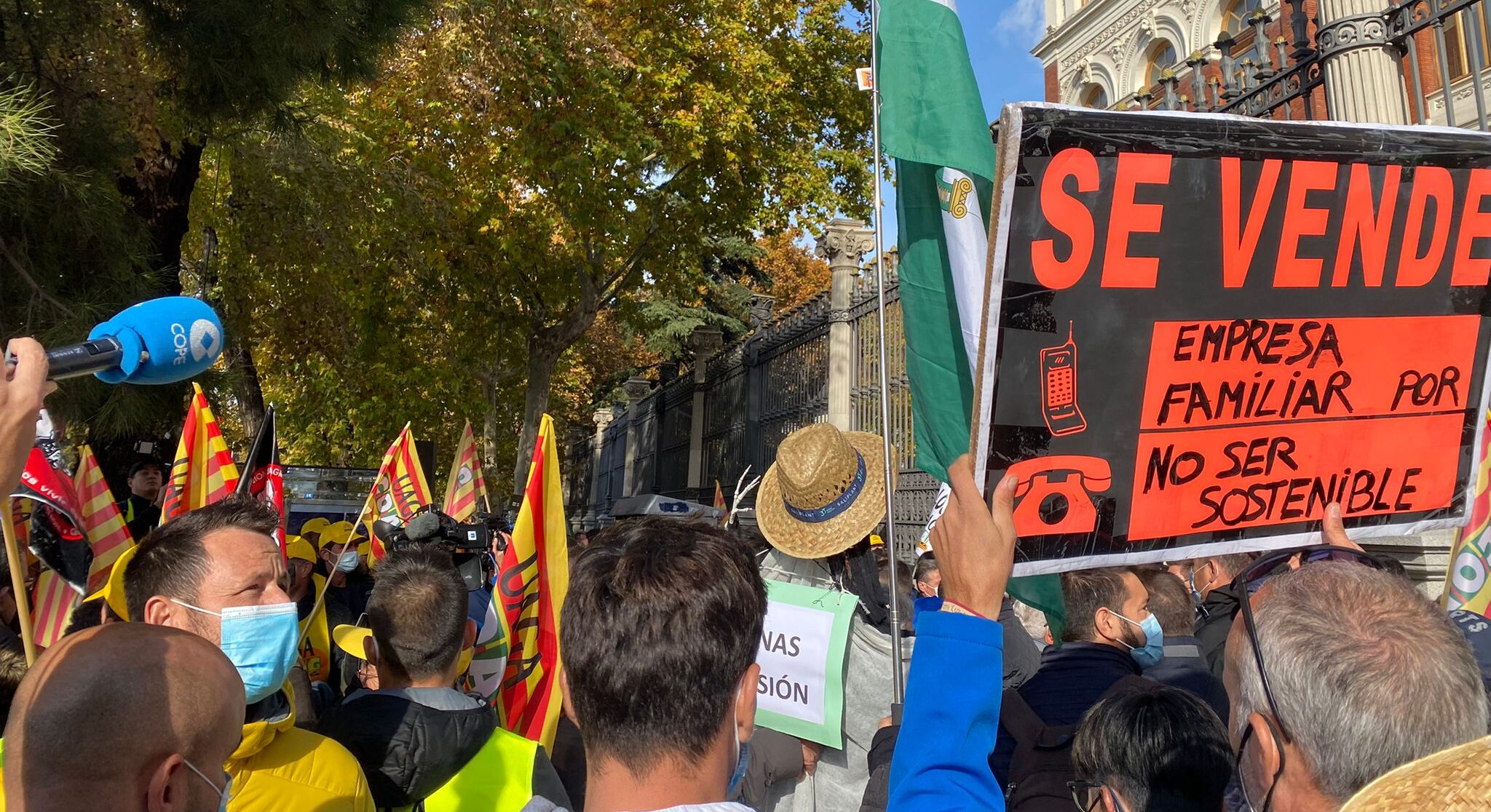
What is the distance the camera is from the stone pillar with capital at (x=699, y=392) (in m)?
15.2

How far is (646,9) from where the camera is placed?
14.4 meters

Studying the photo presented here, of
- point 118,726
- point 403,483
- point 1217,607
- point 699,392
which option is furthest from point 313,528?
point 699,392

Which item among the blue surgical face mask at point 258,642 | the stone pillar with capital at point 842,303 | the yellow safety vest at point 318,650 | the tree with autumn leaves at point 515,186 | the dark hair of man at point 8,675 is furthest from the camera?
the tree with autumn leaves at point 515,186

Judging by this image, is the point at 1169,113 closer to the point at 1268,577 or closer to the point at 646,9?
the point at 1268,577

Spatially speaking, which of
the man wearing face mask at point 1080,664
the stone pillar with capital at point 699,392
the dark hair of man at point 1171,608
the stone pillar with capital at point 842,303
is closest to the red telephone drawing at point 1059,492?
the man wearing face mask at point 1080,664

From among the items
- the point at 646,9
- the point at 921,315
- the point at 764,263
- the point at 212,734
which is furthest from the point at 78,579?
the point at 764,263

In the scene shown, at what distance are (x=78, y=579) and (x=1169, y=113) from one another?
153 inches

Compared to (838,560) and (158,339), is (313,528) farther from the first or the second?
(158,339)

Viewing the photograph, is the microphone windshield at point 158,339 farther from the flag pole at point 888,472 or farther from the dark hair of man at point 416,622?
the flag pole at point 888,472

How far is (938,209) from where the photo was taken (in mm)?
2842

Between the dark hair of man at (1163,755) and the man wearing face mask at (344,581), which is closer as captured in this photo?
the dark hair of man at (1163,755)

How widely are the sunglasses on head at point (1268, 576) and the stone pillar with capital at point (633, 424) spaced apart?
57.2 ft

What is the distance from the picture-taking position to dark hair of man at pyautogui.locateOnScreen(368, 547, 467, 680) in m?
2.91

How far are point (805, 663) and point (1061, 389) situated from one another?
143 centimetres
